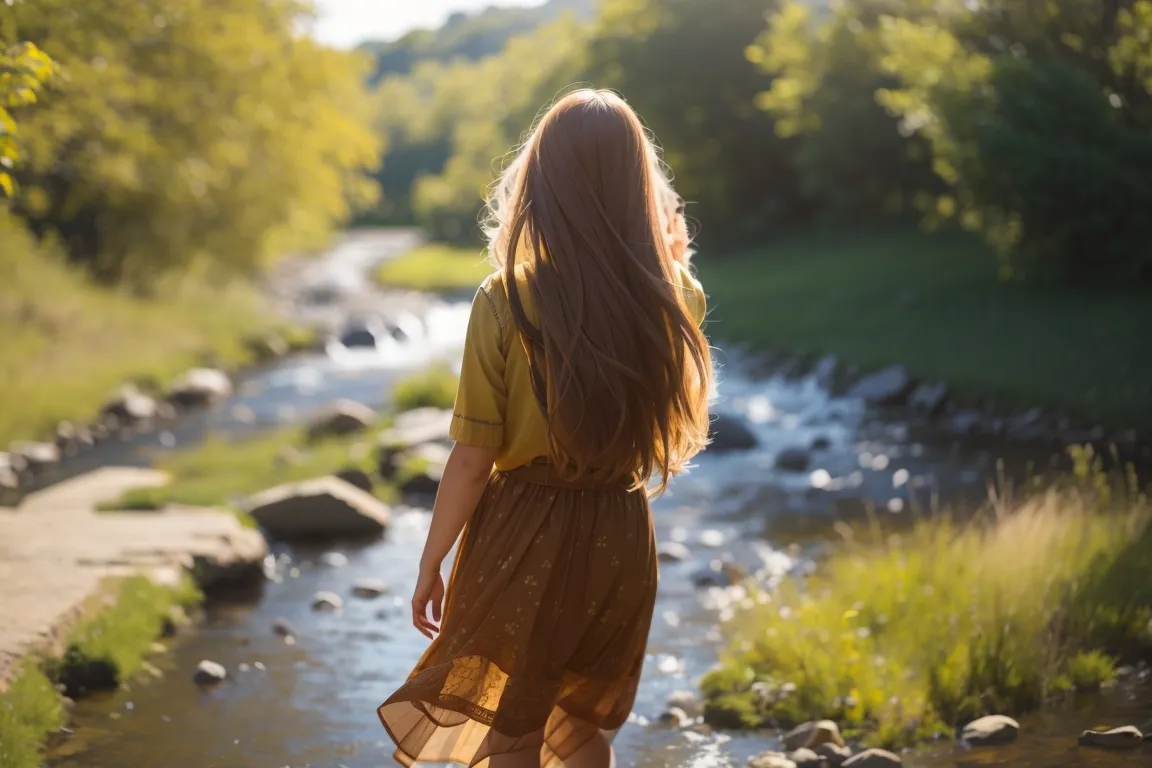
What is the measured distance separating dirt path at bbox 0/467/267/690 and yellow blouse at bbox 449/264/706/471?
3.39 meters

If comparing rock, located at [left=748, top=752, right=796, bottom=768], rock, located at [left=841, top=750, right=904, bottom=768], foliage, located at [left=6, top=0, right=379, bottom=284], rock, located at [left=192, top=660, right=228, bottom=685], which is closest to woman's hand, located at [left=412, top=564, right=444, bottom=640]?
rock, located at [left=748, top=752, right=796, bottom=768]

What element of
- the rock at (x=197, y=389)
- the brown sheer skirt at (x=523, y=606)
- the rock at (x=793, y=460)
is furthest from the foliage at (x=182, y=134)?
the rock at (x=793, y=460)

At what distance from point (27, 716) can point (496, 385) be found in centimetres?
337

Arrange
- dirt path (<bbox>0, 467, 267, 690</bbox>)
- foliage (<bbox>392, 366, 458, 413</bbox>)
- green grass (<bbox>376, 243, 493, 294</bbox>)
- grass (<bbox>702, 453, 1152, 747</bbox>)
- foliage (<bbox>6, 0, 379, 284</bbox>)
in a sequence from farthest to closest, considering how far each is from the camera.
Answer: green grass (<bbox>376, 243, 493, 294</bbox>) < foliage (<bbox>392, 366, 458, 413</bbox>) < foliage (<bbox>6, 0, 379, 284</bbox>) < dirt path (<bbox>0, 467, 267, 690</bbox>) < grass (<bbox>702, 453, 1152, 747</bbox>)

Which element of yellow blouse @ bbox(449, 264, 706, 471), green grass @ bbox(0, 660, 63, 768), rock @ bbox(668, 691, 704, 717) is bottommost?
rock @ bbox(668, 691, 704, 717)

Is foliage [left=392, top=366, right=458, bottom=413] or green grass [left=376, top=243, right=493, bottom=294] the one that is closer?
foliage [left=392, top=366, right=458, bottom=413]

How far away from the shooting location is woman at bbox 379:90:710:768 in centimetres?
331

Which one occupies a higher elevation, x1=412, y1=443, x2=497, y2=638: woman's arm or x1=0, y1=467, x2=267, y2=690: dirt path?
x1=412, y1=443, x2=497, y2=638: woman's arm

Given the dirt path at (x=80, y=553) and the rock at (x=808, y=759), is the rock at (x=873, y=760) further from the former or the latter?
the dirt path at (x=80, y=553)

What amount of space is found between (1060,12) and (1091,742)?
1358cm

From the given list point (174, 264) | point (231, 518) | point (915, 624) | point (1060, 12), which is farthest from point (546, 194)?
point (174, 264)

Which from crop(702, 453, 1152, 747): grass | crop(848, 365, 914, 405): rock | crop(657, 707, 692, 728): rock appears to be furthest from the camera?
crop(848, 365, 914, 405): rock

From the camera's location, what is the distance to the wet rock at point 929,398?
1512cm

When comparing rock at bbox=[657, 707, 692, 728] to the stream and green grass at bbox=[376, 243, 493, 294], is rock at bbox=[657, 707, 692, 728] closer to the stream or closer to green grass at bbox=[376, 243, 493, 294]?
the stream
